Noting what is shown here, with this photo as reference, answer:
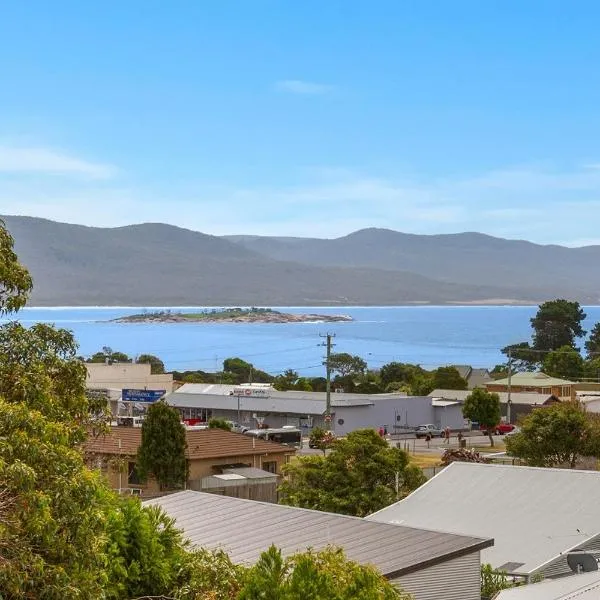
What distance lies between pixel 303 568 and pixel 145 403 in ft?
203

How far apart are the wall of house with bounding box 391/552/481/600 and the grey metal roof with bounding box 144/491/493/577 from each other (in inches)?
6.1

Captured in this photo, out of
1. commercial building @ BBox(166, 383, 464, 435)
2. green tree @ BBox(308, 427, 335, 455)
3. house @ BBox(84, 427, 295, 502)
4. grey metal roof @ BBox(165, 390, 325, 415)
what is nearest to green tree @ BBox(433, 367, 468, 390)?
commercial building @ BBox(166, 383, 464, 435)

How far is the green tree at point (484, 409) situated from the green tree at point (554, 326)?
233 feet

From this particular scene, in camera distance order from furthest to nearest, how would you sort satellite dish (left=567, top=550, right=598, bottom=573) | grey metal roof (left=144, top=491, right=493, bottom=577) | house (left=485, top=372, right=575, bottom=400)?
1. house (left=485, top=372, right=575, bottom=400)
2. satellite dish (left=567, top=550, right=598, bottom=573)
3. grey metal roof (left=144, top=491, right=493, bottom=577)

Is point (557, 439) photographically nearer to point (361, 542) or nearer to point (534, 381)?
point (361, 542)

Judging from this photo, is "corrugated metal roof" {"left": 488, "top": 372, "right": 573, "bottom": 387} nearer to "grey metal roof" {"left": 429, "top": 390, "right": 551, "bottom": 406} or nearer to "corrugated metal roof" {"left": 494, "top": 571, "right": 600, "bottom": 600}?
"grey metal roof" {"left": 429, "top": 390, "right": 551, "bottom": 406}

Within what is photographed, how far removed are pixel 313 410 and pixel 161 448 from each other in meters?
34.7

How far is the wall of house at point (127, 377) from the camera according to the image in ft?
291

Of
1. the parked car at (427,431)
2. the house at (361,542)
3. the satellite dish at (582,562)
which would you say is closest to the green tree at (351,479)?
the house at (361,542)

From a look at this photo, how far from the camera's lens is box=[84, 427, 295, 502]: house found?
36375 mm

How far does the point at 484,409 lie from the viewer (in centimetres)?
6775

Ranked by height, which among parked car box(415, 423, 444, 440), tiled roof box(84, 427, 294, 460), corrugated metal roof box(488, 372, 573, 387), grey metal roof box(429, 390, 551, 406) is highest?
tiled roof box(84, 427, 294, 460)

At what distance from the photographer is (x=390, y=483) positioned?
34.2 meters

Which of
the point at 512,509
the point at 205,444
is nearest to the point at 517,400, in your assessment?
the point at 205,444
